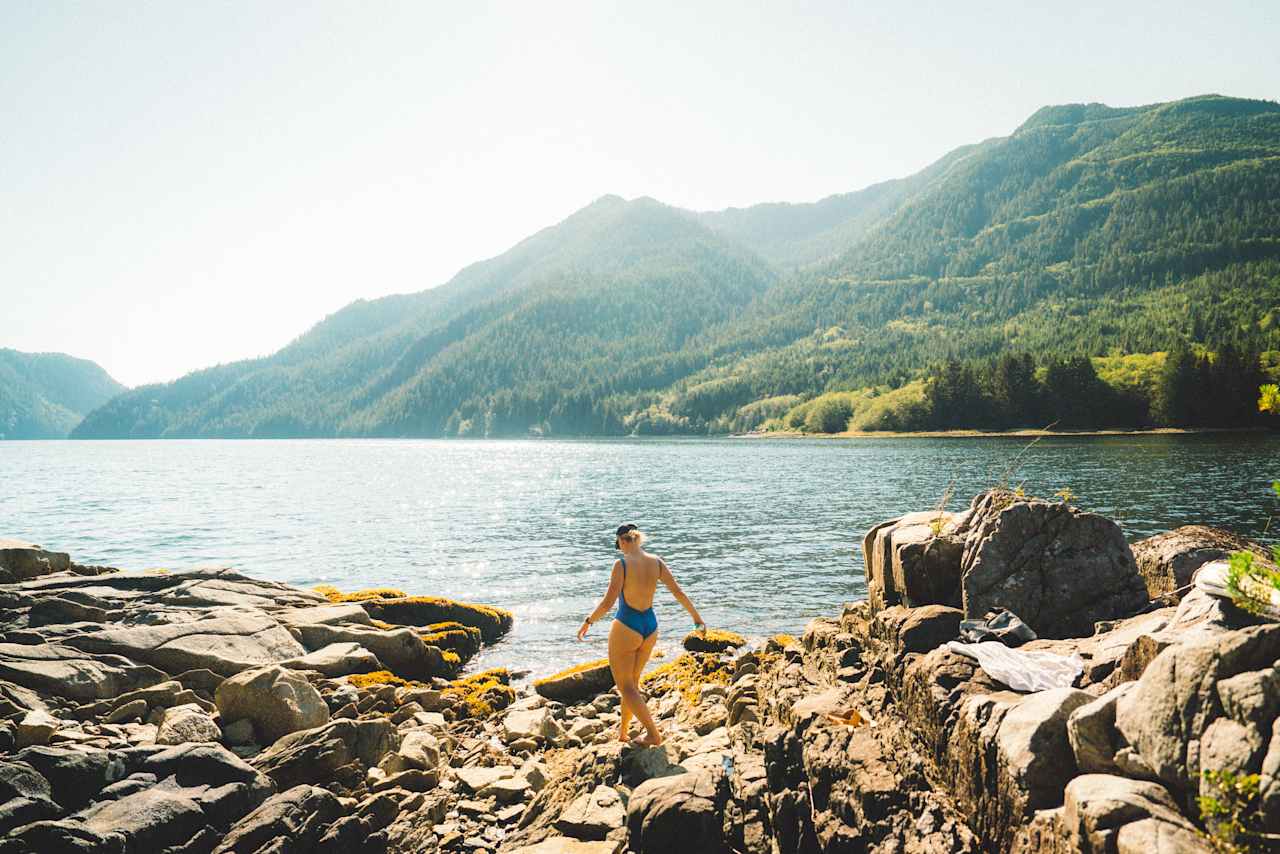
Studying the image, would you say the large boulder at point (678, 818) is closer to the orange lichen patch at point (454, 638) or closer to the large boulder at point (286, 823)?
the large boulder at point (286, 823)

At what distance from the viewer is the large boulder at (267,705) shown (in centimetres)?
1199

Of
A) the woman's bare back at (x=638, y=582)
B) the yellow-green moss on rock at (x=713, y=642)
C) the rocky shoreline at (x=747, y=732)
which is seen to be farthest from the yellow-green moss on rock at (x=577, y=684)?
the woman's bare back at (x=638, y=582)

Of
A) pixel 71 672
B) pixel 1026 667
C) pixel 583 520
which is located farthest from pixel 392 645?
pixel 583 520

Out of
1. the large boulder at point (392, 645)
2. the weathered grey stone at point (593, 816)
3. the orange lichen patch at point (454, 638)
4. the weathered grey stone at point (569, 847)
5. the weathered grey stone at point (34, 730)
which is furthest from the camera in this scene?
the orange lichen patch at point (454, 638)

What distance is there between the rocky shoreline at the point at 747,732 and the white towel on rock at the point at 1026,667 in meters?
0.16

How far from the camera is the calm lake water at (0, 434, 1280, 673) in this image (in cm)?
2756

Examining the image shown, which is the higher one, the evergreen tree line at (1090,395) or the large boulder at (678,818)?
the evergreen tree line at (1090,395)

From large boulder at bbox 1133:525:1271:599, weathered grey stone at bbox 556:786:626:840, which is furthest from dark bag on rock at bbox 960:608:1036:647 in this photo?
weathered grey stone at bbox 556:786:626:840

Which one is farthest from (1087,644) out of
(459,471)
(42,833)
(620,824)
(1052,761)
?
(459,471)

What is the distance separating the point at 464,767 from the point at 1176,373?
485 ft

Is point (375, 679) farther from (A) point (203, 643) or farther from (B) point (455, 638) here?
(B) point (455, 638)

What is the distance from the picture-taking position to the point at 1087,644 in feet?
27.1

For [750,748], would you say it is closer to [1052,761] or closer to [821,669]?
[821,669]

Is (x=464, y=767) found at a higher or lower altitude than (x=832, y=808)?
lower
